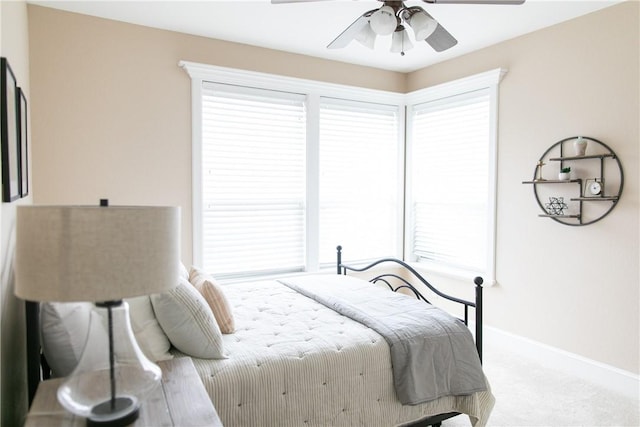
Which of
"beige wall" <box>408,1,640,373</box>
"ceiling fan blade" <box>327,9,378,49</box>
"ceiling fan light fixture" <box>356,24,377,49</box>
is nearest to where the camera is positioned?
"ceiling fan blade" <box>327,9,378,49</box>

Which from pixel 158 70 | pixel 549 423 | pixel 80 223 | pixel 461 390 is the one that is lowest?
pixel 549 423

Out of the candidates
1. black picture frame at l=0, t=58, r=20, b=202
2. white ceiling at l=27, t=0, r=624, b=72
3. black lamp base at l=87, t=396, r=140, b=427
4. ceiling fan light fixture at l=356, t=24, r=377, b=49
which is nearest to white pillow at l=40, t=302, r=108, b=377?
black lamp base at l=87, t=396, r=140, b=427

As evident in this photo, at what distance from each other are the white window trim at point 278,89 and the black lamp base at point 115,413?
258cm

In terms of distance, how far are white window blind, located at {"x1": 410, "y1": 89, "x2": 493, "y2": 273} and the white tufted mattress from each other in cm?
217

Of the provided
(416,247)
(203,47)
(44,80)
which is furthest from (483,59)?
(44,80)

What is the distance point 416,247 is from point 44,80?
150 inches

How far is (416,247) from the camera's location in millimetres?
4945

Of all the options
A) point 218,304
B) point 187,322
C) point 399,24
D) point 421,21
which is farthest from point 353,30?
point 187,322

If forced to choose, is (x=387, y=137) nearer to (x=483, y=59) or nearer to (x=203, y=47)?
(x=483, y=59)

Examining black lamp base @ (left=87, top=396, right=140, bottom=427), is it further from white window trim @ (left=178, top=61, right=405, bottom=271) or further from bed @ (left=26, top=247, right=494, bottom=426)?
white window trim @ (left=178, top=61, right=405, bottom=271)

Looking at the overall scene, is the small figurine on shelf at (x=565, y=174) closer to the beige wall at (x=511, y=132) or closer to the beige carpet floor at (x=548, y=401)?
the beige wall at (x=511, y=132)

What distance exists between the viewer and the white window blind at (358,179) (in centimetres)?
A: 455

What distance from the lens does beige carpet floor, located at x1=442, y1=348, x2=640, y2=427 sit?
2.70 metres

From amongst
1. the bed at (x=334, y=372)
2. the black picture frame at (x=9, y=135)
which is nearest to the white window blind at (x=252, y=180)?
the bed at (x=334, y=372)
